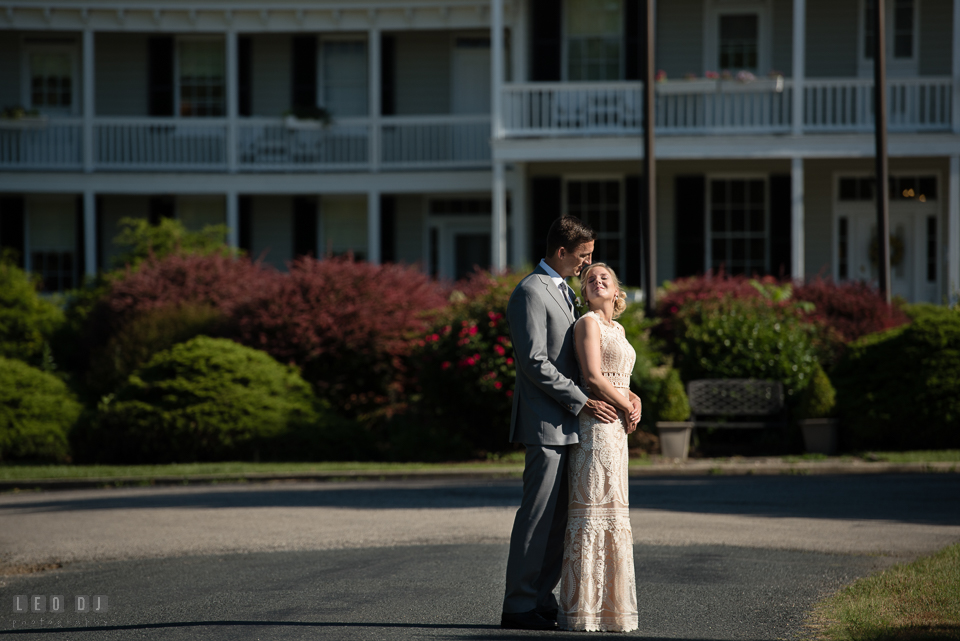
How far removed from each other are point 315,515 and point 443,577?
2.90 metres

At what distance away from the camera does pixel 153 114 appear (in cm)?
2364

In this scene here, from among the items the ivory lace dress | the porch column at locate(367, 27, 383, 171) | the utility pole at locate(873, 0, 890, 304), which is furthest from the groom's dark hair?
the porch column at locate(367, 27, 383, 171)

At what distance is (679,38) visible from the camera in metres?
21.3

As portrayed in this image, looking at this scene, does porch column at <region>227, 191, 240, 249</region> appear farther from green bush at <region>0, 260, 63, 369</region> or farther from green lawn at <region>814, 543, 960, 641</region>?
green lawn at <region>814, 543, 960, 641</region>

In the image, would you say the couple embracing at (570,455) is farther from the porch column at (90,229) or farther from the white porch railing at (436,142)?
the porch column at (90,229)

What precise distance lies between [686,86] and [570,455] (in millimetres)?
15855

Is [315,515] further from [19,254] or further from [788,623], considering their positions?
[19,254]

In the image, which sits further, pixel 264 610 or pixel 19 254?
pixel 19 254

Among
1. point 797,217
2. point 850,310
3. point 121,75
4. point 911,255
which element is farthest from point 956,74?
point 121,75

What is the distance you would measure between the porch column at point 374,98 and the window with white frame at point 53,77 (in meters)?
7.19

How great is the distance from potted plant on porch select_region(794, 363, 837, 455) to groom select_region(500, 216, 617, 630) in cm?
865

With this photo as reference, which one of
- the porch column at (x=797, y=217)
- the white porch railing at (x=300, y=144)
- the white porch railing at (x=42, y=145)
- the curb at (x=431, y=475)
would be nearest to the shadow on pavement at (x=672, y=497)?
the curb at (x=431, y=475)

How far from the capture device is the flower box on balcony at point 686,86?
64.6ft

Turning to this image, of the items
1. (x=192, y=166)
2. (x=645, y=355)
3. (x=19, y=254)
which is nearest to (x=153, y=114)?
(x=192, y=166)
